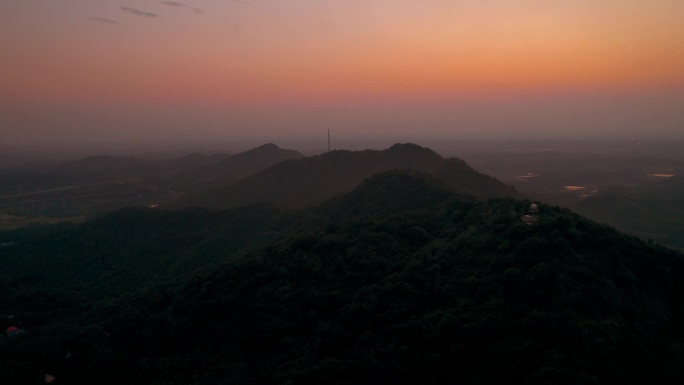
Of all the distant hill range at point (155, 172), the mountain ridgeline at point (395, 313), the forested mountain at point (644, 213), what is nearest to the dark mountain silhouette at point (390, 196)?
the mountain ridgeline at point (395, 313)

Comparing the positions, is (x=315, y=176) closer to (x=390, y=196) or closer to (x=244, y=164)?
(x=390, y=196)

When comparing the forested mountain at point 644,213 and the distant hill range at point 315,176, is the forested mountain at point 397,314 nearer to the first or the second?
the distant hill range at point 315,176

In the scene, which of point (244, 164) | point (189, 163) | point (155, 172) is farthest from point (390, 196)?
point (189, 163)

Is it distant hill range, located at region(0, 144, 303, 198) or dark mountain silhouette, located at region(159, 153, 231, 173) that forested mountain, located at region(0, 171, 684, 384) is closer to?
distant hill range, located at region(0, 144, 303, 198)

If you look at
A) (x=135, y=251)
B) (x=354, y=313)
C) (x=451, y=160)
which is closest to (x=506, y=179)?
(x=451, y=160)

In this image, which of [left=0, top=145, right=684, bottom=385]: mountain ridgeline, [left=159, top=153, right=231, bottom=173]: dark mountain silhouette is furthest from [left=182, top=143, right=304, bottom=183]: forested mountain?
[left=0, top=145, right=684, bottom=385]: mountain ridgeline
